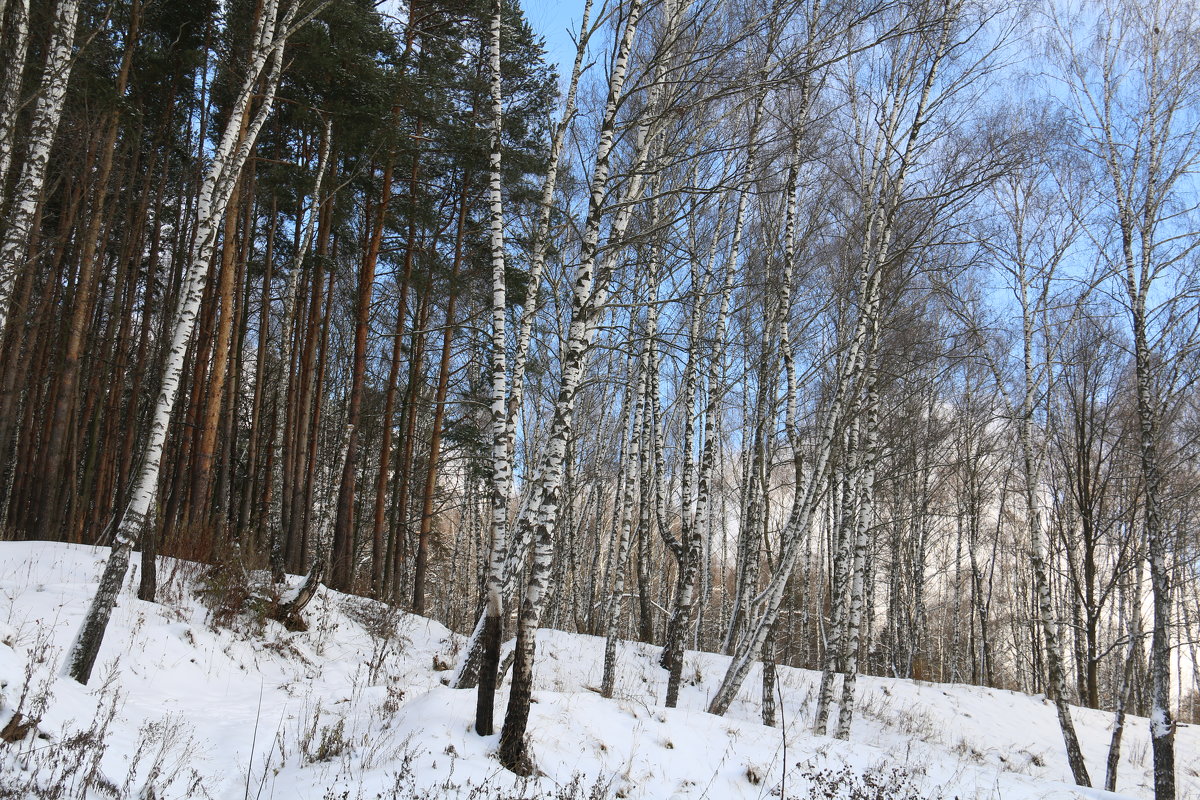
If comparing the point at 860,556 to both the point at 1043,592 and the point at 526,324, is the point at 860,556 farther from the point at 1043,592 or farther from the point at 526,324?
the point at 526,324

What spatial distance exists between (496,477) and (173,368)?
Result: 122 inches

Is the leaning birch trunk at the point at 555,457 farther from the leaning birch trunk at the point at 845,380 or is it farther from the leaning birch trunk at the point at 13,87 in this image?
the leaning birch trunk at the point at 13,87

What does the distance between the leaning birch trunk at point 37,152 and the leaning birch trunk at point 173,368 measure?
5.31ft

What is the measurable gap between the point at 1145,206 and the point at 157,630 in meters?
12.7

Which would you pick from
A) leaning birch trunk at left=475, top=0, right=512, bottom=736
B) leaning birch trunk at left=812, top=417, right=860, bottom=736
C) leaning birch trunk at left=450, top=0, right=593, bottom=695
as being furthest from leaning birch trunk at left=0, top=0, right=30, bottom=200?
leaning birch trunk at left=812, top=417, right=860, bottom=736

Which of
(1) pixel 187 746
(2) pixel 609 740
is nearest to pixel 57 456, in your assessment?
(1) pixel 187 746

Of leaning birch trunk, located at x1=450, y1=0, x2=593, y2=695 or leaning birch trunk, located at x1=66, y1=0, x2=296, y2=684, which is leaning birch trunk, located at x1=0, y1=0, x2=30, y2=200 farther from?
leaning birch trunk, located at x1=450, y1=0, x2=593, y2=695

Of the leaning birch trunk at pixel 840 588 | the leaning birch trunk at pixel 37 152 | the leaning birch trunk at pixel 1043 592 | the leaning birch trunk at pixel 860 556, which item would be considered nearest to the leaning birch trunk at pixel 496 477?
the leaning birch trunk at pixel 37 152

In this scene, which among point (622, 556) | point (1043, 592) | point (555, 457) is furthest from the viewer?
point (622, 556)

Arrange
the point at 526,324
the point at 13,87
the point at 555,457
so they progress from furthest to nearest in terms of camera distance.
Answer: the point at 526,324 → the point at 13,87 → the point at 555,457

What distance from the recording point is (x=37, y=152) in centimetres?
641

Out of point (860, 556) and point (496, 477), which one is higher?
point (496, 477)

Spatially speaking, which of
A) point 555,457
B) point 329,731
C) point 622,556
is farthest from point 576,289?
point 622,556

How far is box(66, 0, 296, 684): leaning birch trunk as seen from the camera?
17.7 feet
